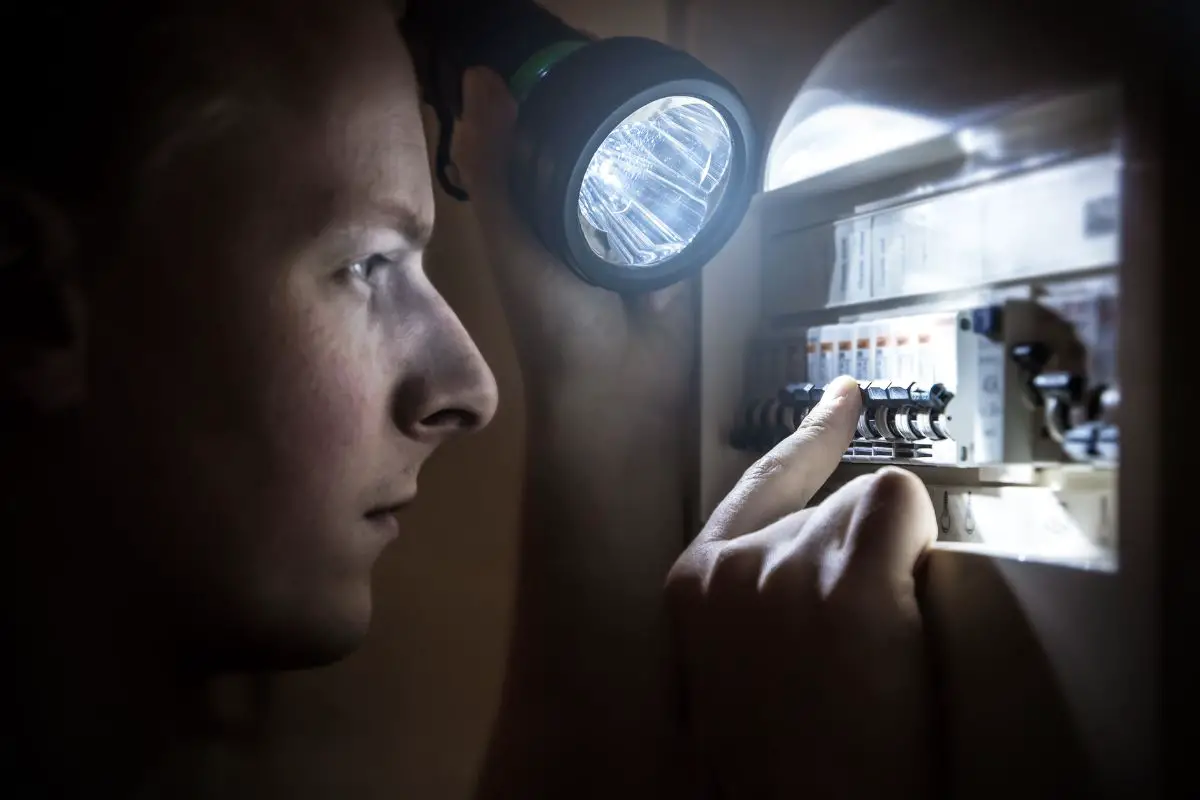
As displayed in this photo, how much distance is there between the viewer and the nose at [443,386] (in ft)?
2.80

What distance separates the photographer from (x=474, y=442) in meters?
0.93

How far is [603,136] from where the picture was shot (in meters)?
0.83

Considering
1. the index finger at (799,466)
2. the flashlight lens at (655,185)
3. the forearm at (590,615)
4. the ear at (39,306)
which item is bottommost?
the forearm at (590,615)

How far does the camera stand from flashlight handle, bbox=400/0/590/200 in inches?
35.5

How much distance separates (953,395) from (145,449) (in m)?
0.66

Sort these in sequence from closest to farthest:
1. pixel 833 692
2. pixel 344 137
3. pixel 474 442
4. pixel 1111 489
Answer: pixel 1111 489 < pixel 833 692 < pixel 344 137 < pixel 474 442

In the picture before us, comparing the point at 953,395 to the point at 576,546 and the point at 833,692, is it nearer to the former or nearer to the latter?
the point at 833,692

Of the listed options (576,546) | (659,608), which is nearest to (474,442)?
(576,546)

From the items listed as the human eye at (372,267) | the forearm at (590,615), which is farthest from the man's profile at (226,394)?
the forearm at (590,615)

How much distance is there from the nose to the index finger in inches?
10.2

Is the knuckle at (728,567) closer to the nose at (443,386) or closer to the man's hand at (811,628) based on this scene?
the man's hand at (811,628)

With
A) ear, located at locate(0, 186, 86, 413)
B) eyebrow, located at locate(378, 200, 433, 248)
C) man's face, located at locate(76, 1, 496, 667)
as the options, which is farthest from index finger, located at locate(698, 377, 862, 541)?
ear, located at locate(0, 186, 86, 413)

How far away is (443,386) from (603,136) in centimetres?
27

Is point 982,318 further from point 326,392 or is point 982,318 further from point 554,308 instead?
point 326,392
